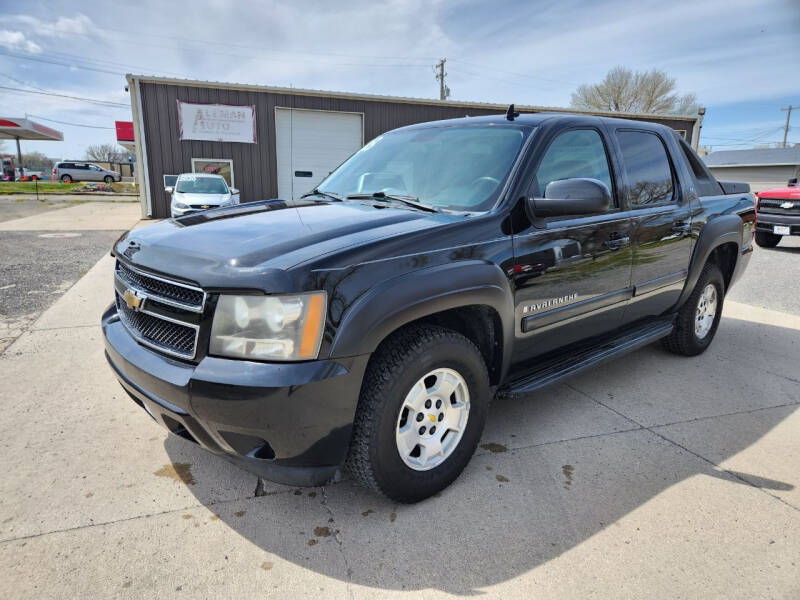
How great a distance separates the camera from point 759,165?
1914 inches

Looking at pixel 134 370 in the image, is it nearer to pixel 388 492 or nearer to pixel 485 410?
pixel 388 492

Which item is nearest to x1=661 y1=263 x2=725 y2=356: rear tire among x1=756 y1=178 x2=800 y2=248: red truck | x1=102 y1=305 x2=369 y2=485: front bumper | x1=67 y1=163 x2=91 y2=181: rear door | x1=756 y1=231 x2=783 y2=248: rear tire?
x1=102 y1=305 x2=369 y2=485: front bumper

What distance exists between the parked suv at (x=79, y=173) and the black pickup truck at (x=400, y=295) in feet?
165

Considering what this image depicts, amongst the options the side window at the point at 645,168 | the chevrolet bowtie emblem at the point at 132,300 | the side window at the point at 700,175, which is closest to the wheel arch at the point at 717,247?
the side window at the point at 700,175

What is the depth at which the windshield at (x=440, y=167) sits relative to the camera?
2.78 metres

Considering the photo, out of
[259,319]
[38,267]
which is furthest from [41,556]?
[38,267]

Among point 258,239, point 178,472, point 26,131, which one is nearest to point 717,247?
point 258,239

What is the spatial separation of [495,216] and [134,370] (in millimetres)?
1778

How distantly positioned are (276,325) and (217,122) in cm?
1671

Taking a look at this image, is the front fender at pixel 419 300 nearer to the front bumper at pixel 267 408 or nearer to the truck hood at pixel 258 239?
the front bumper at pixel 267 408

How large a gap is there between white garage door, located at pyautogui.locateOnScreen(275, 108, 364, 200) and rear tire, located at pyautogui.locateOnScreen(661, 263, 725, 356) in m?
14.6

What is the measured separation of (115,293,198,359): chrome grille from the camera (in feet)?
6.81

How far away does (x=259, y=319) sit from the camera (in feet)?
6.37

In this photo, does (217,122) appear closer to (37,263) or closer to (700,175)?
(37,263)
